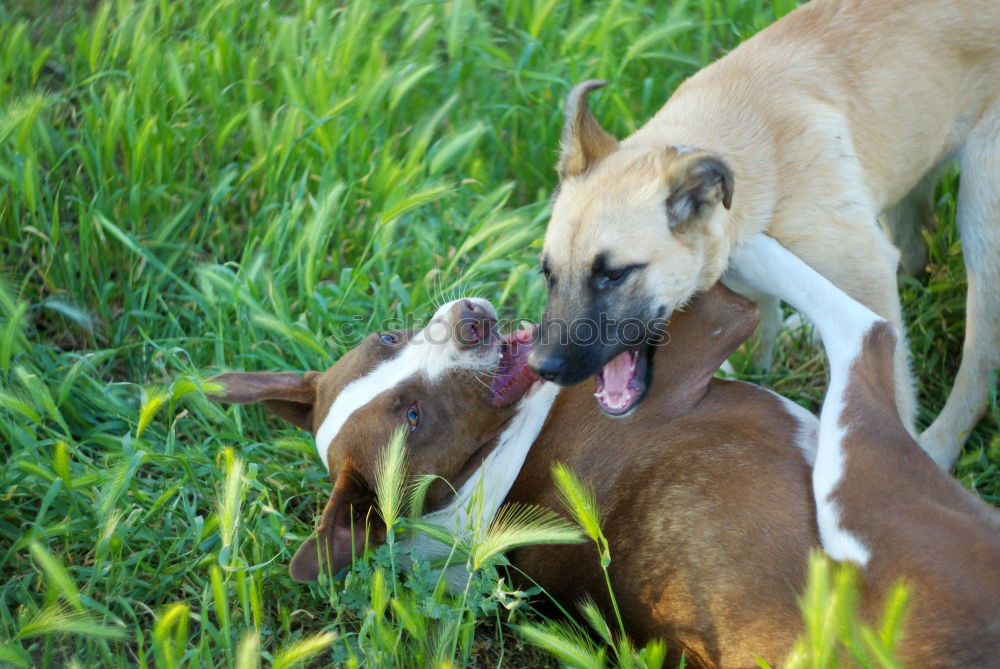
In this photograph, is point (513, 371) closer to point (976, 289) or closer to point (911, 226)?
point (976, 289)

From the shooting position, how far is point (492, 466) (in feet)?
11.5

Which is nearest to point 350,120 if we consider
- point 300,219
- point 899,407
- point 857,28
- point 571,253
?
point 300,219

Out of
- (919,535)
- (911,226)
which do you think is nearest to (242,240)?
(911,226)

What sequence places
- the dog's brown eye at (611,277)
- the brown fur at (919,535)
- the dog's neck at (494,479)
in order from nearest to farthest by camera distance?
the brown fur at (919,535), the dog's brown eye at (611,277), the dog's neck at (494,479)

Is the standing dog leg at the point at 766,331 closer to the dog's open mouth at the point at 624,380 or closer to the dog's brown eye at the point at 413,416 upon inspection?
the dog's open mouth at the point at 624,380

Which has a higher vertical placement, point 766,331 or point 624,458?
point 624,458

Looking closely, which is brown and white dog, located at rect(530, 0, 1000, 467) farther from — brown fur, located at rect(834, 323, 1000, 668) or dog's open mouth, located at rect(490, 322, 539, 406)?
brown fur, located at rect(834, 323, 1000, 668)

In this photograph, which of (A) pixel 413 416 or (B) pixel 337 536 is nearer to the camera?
(B) pixel 337 536

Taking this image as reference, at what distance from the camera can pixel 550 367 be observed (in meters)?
3.26

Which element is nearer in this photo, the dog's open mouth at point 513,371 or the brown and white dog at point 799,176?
the brown and white dog at point 799,176

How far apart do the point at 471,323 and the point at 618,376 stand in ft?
1.69

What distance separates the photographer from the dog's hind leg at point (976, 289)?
12.3 ft

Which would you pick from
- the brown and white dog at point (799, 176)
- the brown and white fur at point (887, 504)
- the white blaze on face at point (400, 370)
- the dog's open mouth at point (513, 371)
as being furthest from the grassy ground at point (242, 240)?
the brown and white fur at point (887, 504)

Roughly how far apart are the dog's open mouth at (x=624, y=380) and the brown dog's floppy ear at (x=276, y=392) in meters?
1.00
